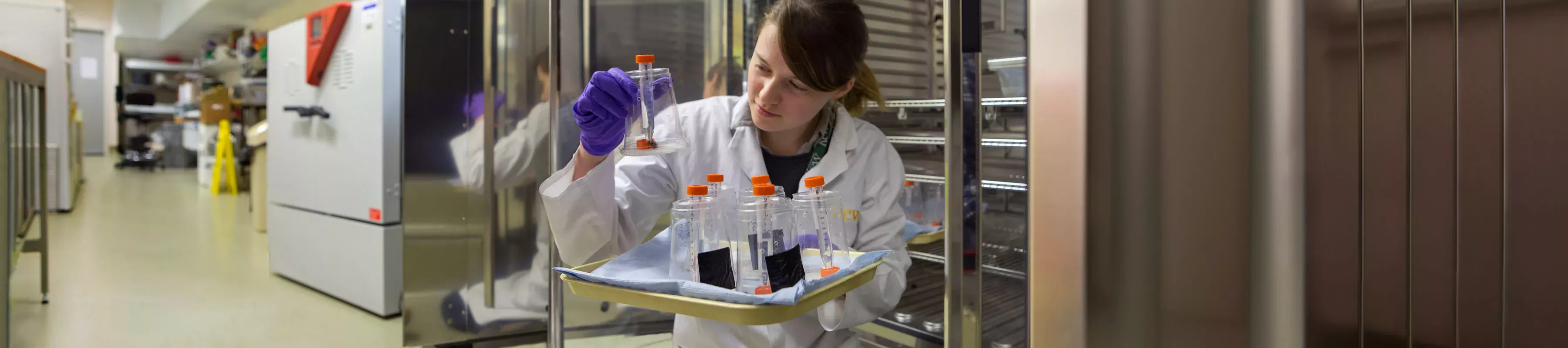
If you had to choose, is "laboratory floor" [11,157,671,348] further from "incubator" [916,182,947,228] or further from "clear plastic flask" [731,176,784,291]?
"clear plastic flask" [731,176,784,291]

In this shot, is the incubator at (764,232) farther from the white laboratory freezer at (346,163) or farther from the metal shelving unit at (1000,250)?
the white laboratory freezer at (346,163)

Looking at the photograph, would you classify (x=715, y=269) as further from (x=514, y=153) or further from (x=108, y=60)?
(x=108, y=60)

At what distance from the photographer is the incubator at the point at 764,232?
1.19 metres

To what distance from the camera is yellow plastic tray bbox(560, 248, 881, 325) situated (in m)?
1.03

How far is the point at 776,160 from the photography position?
1831 millimetres

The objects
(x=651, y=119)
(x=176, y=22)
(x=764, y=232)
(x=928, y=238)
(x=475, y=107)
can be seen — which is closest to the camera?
(x=764, y=232)

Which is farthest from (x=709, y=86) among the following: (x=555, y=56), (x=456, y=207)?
(x=456, y=207)

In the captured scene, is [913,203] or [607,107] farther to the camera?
[913,203]

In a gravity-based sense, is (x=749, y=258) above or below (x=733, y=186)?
below

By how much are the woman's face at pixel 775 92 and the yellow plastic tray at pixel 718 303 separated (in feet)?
1.47

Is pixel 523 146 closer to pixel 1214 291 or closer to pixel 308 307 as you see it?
pixel 308 307

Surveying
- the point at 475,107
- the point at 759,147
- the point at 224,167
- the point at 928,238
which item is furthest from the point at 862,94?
the point at 224,167

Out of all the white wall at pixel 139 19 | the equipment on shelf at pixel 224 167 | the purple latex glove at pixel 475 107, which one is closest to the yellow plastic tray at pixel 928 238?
the purple latex glove at pixel 475 107

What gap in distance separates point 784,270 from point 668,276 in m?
0.22
